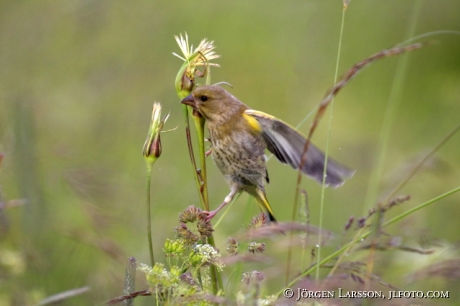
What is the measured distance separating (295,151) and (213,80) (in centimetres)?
277

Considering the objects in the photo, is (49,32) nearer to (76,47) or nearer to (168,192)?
(76,47)

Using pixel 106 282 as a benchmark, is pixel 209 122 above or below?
above

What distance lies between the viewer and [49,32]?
15.9 feet

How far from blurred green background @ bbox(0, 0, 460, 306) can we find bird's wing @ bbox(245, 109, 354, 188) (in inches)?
15.3

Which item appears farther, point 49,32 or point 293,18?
point 293,18

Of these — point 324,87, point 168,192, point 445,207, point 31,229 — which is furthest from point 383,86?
point 31,229

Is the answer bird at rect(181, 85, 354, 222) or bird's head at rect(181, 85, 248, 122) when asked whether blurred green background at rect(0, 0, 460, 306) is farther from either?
bird's head at rect(181, 85, 248, 122)

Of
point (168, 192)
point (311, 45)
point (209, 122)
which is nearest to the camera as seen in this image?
point (209, 122)

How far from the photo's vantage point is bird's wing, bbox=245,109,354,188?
2225mm

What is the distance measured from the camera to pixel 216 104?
8.86 ft

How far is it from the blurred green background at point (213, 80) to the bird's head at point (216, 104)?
0.54 meters

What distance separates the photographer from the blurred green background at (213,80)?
3318 mm

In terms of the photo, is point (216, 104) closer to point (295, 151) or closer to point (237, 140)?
point (237, 140)

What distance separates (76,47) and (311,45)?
207 centimetres
